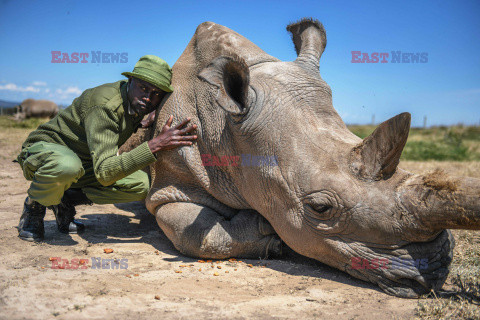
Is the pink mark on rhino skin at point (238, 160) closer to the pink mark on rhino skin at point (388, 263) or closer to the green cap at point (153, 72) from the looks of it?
the green cap at point (153, 72)

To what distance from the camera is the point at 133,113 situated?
4219 mm

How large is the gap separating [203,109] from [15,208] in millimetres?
3126

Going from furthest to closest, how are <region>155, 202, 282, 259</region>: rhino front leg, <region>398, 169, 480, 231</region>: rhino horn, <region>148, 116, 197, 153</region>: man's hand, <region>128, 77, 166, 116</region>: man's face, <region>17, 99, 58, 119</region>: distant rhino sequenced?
<region>17, 99, 58, 119</region>: distant rhino
<region>128, 77, 166, 116</region>: man's face
<region>148, 116, 197, 153</region>: man's hand
<region>155, 202, 282, 259</region>: rhino front leg
<region>398, 169, 480, 231</region>: rhino horn

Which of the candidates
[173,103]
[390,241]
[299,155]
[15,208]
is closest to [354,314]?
[390,241]

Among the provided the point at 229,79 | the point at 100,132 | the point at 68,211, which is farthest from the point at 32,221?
the point at 229,79

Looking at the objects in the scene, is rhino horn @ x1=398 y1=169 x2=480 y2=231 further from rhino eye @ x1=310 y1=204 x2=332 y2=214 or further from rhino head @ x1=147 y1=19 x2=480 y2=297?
rhino eye @ x1=310 y1=204 x2=332 y2=214

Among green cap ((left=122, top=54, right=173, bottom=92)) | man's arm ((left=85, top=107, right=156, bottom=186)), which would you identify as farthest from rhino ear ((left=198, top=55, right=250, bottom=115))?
man's arm ((left=85, top=107, right=156, bottom=186))

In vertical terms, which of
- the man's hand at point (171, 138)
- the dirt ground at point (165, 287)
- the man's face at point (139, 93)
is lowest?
the dirt ground at point (165, 287)

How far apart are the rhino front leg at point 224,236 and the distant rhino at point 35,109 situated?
2229 centimetres

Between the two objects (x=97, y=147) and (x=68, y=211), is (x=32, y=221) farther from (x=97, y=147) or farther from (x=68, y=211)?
(x=97, y=147)

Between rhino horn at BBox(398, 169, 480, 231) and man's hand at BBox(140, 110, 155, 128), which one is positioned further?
man's hand at BBox(140, 110, 155, 128)

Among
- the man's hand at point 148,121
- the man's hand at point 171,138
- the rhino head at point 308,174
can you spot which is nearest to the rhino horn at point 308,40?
the rhino head at point 308,174

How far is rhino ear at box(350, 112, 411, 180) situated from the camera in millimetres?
2781

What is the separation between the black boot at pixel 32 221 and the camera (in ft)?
13.8
